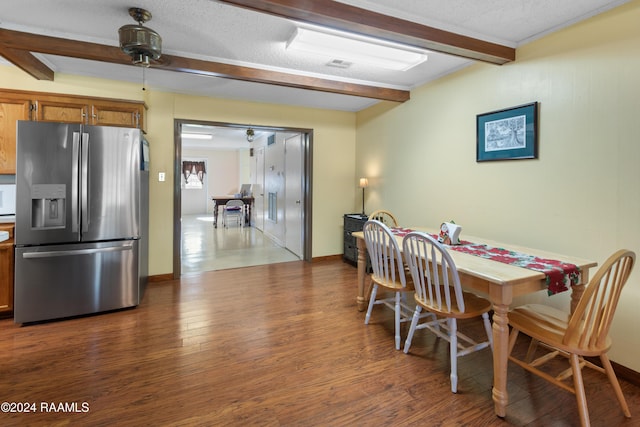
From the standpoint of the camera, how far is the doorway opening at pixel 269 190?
4.01m

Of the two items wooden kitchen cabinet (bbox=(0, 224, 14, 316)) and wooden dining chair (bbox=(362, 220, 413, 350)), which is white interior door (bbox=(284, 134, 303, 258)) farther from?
wooden kitchen cabinet (bbox=(0, 224, 14, 316))

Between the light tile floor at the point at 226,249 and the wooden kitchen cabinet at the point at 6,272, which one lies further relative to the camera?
the light tile floor at the point at 226,249

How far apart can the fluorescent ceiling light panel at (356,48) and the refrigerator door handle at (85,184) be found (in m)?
2.02

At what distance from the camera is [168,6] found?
2053 mm

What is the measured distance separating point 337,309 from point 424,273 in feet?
A: 3.97

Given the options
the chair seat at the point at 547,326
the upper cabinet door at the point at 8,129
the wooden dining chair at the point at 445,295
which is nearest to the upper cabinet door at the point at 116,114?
the upper cabinet door at the point at 8,129

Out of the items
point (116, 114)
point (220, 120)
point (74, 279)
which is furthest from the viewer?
point (220, 120)

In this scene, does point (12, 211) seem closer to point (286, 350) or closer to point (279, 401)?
point (286, 350)

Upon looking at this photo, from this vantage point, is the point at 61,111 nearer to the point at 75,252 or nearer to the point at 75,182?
the point at 75,182

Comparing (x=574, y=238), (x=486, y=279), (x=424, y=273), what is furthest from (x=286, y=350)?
(x=574, y=238)

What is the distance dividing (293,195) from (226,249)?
1.63 m

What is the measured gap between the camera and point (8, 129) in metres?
2.88

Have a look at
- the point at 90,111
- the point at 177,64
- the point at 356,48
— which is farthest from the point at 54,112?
the point at 356,48

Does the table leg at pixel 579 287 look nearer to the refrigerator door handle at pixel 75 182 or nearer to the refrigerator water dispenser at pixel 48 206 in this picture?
the refrigerator door handle at pixel 75 182
